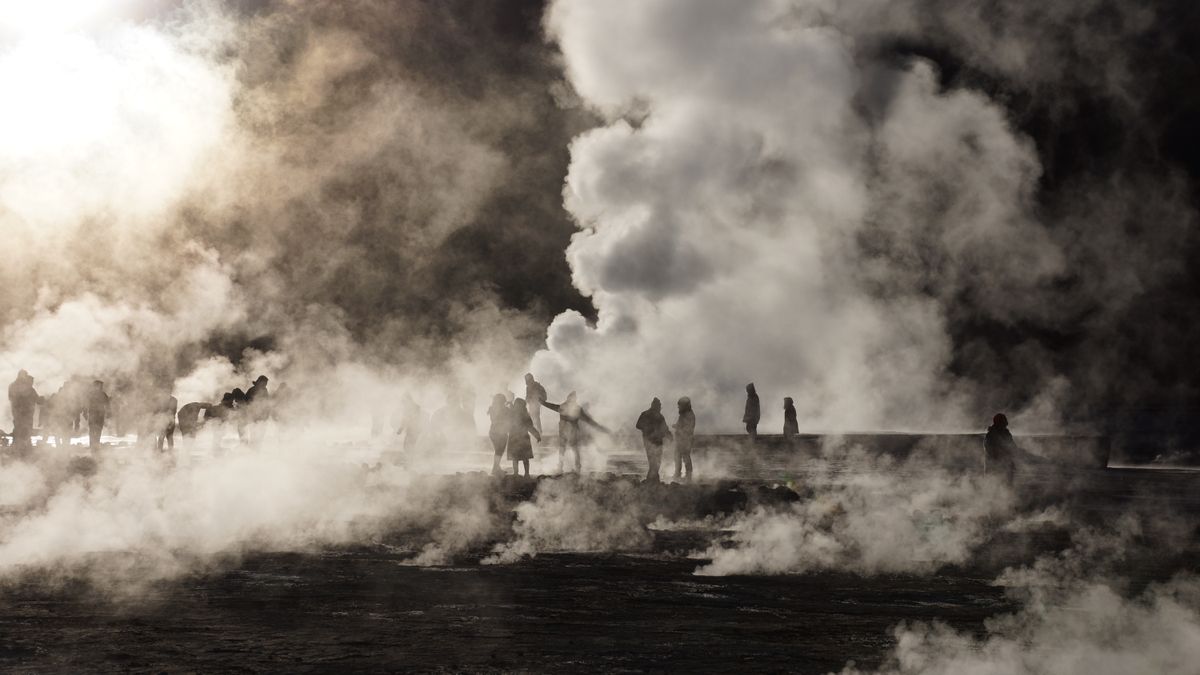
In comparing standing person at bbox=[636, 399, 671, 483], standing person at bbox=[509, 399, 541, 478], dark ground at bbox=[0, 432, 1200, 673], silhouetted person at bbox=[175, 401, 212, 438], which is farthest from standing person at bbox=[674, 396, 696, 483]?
silhouetted person at bbox=[175, 401, 212, 438]

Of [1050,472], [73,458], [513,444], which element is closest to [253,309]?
[73,458]

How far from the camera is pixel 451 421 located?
19.3 meters

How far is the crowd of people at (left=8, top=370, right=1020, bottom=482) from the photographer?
15.1 metres

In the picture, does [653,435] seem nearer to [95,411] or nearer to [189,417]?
[189,417]

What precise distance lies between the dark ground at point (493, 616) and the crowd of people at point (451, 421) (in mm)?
5508

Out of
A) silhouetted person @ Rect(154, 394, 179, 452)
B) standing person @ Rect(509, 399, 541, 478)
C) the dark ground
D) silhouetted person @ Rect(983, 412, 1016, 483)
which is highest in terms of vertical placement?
silhouetted person @ Rect(154, 394, 179, 452)

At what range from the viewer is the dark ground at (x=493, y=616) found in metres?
5.31

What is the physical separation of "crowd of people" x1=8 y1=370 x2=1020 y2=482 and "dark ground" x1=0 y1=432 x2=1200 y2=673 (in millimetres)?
5508

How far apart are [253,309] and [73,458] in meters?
30.5

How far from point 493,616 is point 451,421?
1293cm

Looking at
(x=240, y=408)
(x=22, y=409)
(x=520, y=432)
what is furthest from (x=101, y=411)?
(x=520, y=432)

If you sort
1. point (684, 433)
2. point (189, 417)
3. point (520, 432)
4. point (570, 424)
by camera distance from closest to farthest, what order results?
1. point (520, 432)
2. point (684, 433)
3. point (570, 424)
4. point (189, 417)

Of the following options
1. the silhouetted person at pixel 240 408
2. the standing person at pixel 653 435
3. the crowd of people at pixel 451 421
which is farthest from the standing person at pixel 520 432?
the silhouetted person at pixel 240 408

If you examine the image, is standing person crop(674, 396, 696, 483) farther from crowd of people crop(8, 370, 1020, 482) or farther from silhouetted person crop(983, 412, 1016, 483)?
silhouetted person crop(983, 412, 1016, 483)
